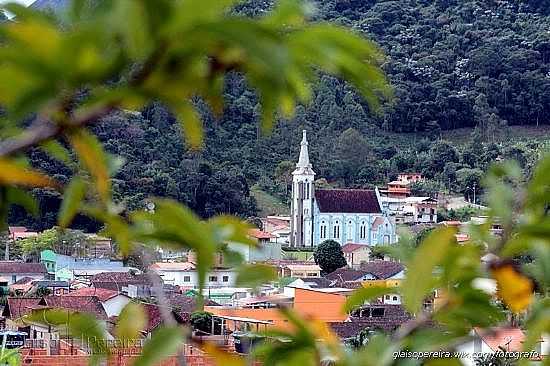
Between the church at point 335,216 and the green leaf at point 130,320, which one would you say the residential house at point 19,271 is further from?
the green leaf at point 130,320

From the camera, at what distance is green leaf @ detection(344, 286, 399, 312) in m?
0.38

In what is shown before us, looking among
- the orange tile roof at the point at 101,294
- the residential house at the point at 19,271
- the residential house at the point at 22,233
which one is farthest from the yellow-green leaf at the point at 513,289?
the residential house at the point at 22,233

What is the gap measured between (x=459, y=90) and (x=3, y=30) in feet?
80.6

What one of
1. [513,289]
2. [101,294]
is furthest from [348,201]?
[513,289]

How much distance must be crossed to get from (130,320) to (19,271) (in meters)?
13.3

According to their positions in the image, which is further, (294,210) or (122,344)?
(294,210)

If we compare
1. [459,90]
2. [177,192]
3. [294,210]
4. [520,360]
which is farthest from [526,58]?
[520,360]

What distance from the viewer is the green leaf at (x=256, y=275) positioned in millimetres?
363

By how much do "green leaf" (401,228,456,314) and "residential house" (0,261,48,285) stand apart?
13.0m

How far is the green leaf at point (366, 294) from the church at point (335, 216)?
18428 millimetres

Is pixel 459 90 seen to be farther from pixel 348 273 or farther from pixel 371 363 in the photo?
pixel 371 363

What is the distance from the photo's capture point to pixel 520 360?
1.38ft

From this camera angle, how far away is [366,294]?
0.39 m

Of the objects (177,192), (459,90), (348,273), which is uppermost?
(459,90)
